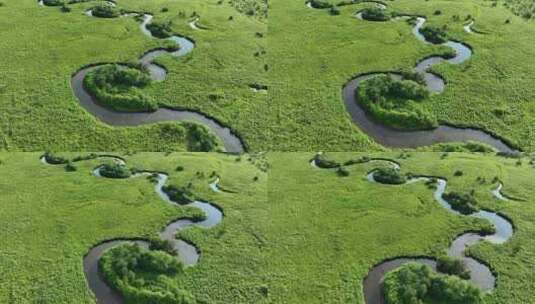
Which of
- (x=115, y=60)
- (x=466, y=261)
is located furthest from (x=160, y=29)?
(x=466, y=261)

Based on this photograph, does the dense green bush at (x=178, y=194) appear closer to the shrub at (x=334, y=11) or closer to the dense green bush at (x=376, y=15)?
the shrub at (x=334, y=11)

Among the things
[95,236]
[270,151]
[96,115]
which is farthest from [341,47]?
[95,236]

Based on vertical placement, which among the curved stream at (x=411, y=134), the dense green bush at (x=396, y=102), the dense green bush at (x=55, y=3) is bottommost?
the curved stream at (x=411, y=134)

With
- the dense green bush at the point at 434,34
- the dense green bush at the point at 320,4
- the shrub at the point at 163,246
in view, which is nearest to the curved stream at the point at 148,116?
the shrub at the point at 163,246

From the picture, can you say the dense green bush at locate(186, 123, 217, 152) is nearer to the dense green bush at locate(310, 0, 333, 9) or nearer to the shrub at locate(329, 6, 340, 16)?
the shrub at locate(329, 6, 340, 16)

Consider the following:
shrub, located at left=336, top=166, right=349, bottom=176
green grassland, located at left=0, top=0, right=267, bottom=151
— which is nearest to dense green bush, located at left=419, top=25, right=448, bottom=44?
green grassland, located at left=0, top=0, right=267, bottom=151

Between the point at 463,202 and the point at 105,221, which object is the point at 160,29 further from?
the point at 463,202
